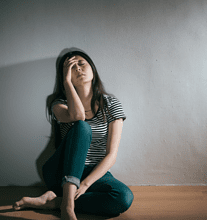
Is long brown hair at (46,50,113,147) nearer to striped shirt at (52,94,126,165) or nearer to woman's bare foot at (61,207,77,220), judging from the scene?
striped shirt at (52,94,126,165)

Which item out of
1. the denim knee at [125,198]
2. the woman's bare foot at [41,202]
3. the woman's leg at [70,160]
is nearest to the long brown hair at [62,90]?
the woman's leg at [70,160]

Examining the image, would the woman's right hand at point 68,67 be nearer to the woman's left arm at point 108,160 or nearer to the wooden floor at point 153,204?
the woman's left arm at point 108,160

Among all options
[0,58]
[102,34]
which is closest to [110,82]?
[102,34]

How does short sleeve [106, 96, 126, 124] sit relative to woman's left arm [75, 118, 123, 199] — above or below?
above

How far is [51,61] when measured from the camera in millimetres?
1421

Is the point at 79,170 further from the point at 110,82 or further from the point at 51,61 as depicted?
the point at 51,61

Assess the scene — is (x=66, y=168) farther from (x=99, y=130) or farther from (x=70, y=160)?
(x=99, y=130)

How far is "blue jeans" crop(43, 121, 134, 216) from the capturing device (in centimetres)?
90

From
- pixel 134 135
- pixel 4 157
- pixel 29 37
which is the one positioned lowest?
pixel 4 157

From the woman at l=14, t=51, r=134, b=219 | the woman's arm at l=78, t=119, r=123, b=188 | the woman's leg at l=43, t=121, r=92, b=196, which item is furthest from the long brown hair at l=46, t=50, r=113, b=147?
the woman's leg at l=43, t=121, r=92, b=196

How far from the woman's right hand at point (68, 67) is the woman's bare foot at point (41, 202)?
2.33 ft

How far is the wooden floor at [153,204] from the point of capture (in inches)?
37.0

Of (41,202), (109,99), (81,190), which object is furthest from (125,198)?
(109,99)

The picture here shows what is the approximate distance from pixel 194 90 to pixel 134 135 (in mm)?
Answer: 597
